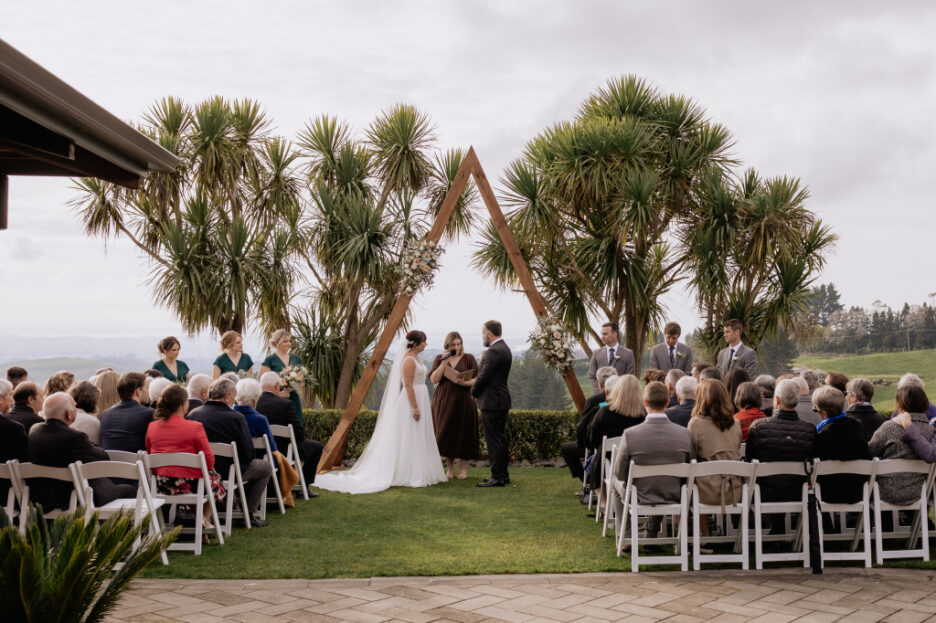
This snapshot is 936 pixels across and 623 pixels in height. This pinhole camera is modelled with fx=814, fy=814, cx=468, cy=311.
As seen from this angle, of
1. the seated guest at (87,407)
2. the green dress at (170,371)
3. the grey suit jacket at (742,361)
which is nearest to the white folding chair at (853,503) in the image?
the grey suit jacket at (742,361)

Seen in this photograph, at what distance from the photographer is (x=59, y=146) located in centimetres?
322

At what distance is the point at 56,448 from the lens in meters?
5.25

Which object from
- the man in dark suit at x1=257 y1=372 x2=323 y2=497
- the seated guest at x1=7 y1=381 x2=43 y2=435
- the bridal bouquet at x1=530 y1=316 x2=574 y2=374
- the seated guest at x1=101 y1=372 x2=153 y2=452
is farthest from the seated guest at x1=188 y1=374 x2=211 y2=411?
the bridal bouquet at x1=530 y1=316 x2=574 y2=374

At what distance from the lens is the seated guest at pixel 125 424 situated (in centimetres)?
612

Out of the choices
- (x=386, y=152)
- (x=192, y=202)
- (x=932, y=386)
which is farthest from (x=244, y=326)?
(x=932, y=386)

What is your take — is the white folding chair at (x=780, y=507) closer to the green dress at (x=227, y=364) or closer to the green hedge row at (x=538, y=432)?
the green dress at (x=227, y=364)

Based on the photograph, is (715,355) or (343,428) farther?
(715,355)

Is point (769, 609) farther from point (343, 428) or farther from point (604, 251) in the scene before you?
point (604, 251)

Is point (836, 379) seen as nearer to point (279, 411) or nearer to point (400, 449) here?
point (400, 449)

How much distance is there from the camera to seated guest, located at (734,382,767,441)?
6348 millimetres

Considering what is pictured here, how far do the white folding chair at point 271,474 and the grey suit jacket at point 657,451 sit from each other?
3265mm

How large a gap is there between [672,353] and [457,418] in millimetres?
2827

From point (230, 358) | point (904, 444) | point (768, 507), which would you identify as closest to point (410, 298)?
point (230, 358)

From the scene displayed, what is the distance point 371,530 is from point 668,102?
10.6 metres
